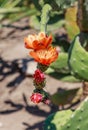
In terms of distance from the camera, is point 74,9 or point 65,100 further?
point 74,9

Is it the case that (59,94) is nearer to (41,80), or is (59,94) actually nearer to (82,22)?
(82,22)

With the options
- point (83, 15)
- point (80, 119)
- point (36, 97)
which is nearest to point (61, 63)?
point (83, 15)

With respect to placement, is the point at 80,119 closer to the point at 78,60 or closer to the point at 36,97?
the point at 78,60

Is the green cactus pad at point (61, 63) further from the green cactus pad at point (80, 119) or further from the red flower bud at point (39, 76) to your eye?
the red flower bud at point (39, 76)

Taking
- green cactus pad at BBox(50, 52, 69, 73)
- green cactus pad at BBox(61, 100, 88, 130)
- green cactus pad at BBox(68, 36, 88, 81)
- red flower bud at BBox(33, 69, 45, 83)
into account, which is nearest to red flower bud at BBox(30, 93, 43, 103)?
red flower bud at BBox(33, 69, 45, 83)

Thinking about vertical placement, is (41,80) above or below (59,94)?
above

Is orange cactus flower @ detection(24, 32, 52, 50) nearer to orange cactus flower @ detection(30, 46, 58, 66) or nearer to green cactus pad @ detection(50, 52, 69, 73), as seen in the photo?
orange cactus flower @ detection(30, 46, 58, 66)

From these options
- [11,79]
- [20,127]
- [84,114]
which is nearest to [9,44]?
[11,79]
